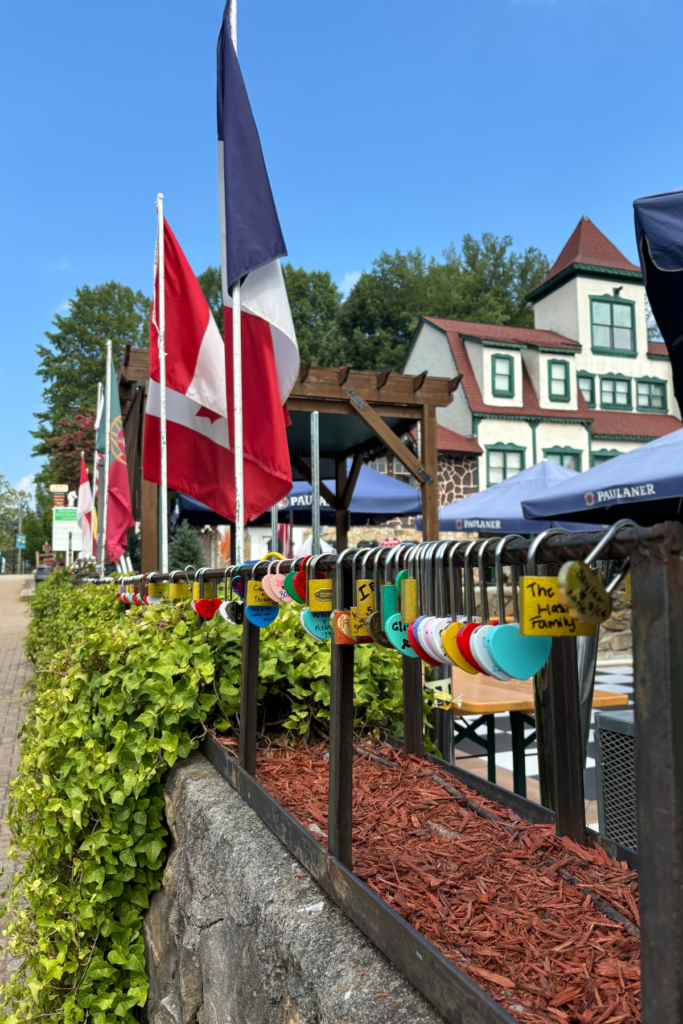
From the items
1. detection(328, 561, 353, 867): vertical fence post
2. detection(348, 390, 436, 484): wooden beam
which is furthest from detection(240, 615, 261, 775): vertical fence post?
detection(348, 390, 436, 484): wooden beam

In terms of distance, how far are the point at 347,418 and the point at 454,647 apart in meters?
7.47

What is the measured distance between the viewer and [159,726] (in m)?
2.84

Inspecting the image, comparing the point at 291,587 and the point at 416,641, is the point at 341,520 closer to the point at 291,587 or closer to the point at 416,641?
the point at 291,587

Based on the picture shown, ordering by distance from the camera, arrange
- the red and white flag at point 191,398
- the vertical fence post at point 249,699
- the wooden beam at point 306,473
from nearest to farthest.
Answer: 1. the vertical fence post at point 249,699
2. the red and white flag at point 191,398
3. the wooden beam at point 306,473

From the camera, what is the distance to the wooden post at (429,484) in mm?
8272

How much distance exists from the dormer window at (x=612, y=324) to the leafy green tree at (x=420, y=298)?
11493 mm

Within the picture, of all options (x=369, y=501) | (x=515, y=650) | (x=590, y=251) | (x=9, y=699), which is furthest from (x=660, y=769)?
(x=590, y=251)

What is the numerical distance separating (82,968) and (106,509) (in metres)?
7.80

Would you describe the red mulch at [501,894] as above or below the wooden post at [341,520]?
below

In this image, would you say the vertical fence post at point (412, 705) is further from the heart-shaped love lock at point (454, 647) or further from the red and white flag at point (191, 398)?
the red and white flag at point (191, 398)

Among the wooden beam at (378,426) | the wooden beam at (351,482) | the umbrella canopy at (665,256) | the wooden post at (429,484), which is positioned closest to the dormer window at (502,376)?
the wooden beam at (351,482)

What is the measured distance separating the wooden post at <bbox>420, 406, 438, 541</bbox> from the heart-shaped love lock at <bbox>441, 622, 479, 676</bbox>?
6951mm

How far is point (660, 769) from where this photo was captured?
0.82 metres

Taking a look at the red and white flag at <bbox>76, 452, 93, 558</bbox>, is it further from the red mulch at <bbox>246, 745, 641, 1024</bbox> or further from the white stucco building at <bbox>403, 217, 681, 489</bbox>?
the red mulch at <bbox>246, 745, 641, 1024</bbox>
